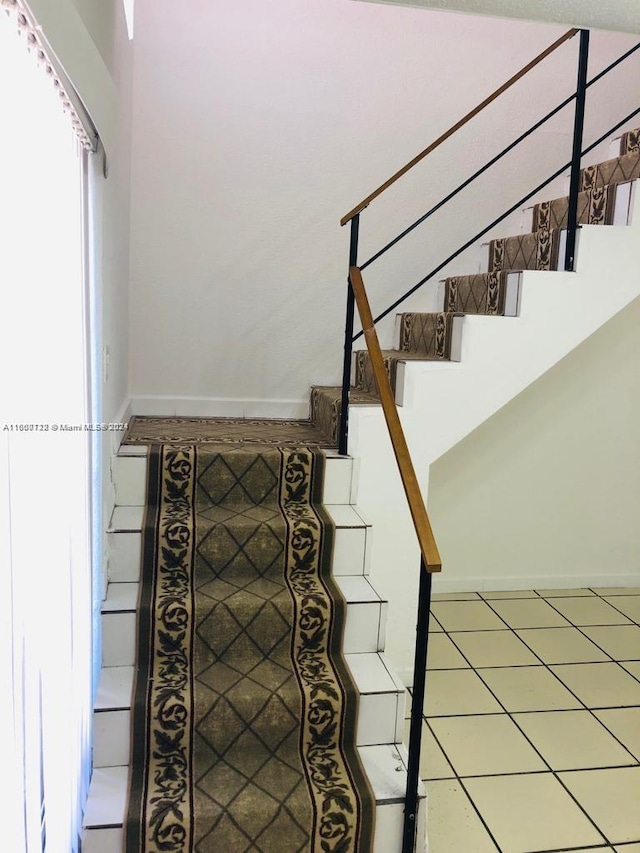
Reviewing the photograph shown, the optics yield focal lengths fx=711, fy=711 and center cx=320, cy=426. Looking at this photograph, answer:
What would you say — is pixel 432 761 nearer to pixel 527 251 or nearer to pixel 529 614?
pixel 529 614

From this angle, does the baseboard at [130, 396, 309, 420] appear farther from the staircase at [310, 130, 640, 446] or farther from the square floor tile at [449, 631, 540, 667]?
the square floor tile at [449, 631, 540, 667]

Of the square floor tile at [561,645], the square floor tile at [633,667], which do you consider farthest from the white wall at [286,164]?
the square floor tile at [633,667]

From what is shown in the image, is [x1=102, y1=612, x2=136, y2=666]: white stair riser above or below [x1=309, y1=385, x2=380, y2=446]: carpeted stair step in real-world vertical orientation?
below

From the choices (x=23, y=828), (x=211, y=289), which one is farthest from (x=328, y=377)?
(x=23, y=828)

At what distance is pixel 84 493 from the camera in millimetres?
2045

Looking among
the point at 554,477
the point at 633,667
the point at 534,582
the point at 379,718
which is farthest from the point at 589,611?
the point at 379,718

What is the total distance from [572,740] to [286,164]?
3.08 metres

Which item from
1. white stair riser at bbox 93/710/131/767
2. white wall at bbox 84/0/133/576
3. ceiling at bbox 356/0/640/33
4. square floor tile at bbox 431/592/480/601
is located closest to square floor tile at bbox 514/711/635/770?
square floor tile at bbox 431/592/480/601

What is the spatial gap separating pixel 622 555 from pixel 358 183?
9.15ft

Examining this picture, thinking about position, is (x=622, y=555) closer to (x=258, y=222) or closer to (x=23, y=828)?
(x=258, y=222)

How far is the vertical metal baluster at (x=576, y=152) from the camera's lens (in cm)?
299

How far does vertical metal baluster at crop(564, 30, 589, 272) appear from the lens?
2.99m

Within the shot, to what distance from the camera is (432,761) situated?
263 centimetres

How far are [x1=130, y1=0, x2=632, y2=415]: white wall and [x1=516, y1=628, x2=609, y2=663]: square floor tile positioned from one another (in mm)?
1759
